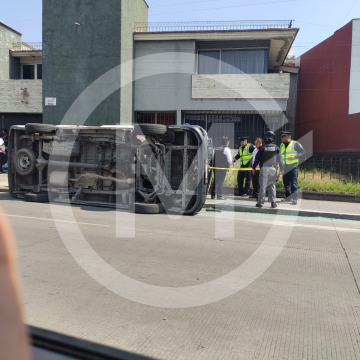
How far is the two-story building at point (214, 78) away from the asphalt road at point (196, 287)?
10912 millimetres

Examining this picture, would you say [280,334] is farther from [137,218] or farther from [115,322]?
[137,218]

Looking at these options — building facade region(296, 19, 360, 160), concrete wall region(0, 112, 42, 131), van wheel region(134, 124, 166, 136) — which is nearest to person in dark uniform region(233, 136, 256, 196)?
van wheel region(134, 124, 166, 136)

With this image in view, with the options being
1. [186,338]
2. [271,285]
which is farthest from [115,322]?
[271,285]

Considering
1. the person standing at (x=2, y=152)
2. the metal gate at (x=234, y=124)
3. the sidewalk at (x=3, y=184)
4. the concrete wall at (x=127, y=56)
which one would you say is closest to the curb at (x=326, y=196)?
the metal gate at (x=234, y=124)

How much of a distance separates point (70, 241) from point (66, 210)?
9.41 ft

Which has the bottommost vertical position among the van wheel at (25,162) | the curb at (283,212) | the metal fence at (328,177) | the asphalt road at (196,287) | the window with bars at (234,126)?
the curb at (283,212)

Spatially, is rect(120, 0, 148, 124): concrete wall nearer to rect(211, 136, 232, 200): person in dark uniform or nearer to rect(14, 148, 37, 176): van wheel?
rect(211, 136, 232, 200): person in dark uniform

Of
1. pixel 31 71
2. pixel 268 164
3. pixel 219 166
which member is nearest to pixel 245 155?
pixel 219 166

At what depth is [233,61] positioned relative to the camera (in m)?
18.1

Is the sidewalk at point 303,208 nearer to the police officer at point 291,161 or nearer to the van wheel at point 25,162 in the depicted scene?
the police officer at point 291,161

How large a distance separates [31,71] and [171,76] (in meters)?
9.57

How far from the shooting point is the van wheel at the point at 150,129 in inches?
326

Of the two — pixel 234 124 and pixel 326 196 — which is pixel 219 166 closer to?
pixel 326 196

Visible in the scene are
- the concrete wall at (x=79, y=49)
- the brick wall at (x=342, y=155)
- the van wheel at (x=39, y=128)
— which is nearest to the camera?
the van wheel at (x=39, y=128)
